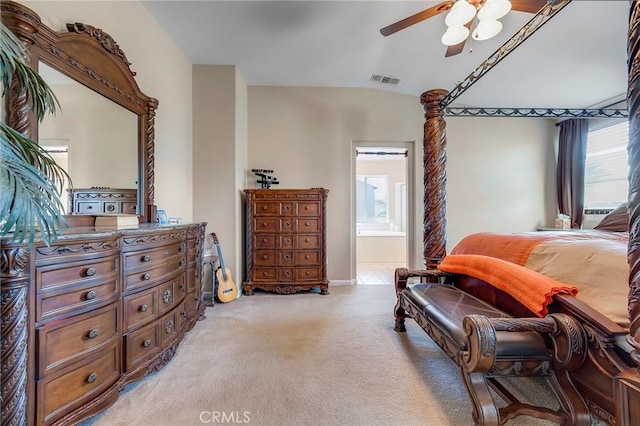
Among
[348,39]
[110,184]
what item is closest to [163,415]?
[110,184]

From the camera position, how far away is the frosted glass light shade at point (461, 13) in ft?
5.49

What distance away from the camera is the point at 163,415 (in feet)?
4.67

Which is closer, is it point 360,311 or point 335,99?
point 360,311

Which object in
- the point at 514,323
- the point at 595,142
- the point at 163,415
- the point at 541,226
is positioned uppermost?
the point at 595,142

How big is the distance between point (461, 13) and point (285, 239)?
9.03 feet

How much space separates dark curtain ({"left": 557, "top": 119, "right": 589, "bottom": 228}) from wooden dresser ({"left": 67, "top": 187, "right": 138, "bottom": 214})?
539cm

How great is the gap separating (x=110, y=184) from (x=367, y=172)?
20.0 ft

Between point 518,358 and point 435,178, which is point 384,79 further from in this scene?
point 518,358

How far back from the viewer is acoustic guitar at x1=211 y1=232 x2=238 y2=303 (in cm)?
312

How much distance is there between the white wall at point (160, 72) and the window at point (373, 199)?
15.9ft

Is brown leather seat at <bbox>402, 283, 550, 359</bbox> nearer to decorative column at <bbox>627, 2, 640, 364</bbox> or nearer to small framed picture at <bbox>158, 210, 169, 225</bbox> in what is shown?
decorative column at <bbox>627, 2, 640, 364</bbox>

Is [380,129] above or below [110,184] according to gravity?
above

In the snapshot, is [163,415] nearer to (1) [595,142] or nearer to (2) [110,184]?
(2) [110,184]

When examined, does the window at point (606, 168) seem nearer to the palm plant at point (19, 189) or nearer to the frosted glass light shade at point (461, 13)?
the frosted glass light shade at point (461, 13)
